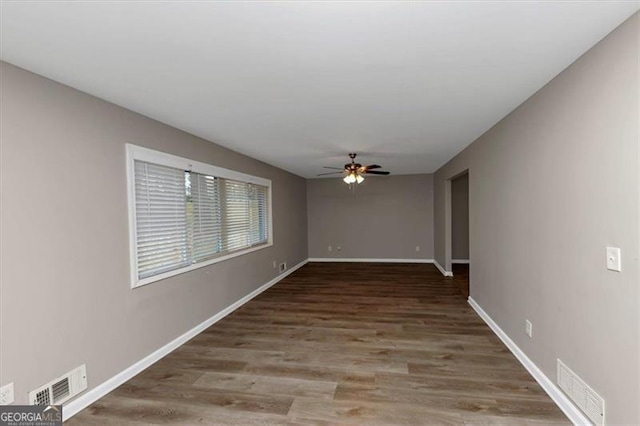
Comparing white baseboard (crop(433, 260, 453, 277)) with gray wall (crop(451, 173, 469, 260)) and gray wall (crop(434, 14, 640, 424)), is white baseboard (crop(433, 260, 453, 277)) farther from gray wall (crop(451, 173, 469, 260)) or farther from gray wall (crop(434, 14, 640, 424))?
gray wall (crop(434, 14, 640, 424))

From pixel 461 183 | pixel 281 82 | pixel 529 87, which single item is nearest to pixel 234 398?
pixel 281 82

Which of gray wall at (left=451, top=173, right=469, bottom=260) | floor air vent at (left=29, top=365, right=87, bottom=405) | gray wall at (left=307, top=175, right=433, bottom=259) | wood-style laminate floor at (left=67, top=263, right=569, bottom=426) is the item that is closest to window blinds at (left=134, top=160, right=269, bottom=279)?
floor air vent at (left=29, top=365, right=87, bottom=405)

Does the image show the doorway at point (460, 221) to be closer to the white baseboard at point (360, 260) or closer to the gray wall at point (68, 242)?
the white baseboard at point (360, 260)

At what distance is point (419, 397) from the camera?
223 centimetres

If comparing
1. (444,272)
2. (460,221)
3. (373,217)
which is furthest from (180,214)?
(460,221)

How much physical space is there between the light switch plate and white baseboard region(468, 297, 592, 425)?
3.23 feet

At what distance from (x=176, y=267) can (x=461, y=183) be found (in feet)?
21.8

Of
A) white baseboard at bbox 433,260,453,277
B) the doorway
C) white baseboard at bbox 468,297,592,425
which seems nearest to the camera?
white baseboard at bbox 468,297,592,425

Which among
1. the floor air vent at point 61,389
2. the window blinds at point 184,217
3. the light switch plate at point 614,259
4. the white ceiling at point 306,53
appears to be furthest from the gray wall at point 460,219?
the floor air vent at point 61,389

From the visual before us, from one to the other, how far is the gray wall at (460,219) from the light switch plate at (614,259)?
19.9 feet

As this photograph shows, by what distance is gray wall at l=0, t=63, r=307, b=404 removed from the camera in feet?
5.90

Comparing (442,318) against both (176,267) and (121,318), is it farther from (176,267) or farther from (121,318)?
(121,318)

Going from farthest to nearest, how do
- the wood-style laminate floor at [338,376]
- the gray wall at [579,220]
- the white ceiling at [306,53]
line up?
the wood-style laminate floor at [338,376], the gray wall at [579,220], the white ceiling at [306,53]

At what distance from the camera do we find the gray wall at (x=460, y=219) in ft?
24.2
